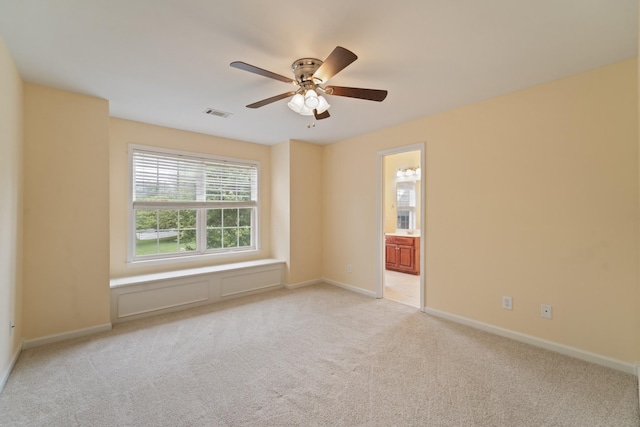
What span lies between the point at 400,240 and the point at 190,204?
395cm

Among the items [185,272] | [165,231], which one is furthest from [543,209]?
[165,231]

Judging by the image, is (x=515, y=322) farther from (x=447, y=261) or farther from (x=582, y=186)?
(x=582, y=186)

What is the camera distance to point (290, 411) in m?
1.79

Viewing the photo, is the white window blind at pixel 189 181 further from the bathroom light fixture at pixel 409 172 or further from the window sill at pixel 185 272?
the bathroom light fixture at pixel 409 172

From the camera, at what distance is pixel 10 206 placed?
220 cm

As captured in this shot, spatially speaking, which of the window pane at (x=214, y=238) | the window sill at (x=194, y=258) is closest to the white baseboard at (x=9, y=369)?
the window sill at (x=194, y=258)

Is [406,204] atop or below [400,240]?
atop

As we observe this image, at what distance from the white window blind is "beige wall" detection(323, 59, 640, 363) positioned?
278 cm

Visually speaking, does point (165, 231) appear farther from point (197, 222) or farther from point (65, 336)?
point (65, 336)

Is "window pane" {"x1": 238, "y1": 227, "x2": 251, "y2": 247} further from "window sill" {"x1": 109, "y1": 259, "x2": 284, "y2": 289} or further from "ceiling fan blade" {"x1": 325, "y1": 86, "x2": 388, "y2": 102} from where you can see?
"ceiling fan blade" {"x1": 325, "y1": 86, "x2": 388, "y2": 102}

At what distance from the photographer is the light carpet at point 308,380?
174 cm

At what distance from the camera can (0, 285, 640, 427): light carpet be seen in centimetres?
174

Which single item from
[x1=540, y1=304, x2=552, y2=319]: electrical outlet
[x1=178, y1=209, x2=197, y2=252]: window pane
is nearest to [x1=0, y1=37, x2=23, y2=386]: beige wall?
[x1=178, y1=209, x2=197, y2=252]: window pane

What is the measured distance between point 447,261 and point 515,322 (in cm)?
85
